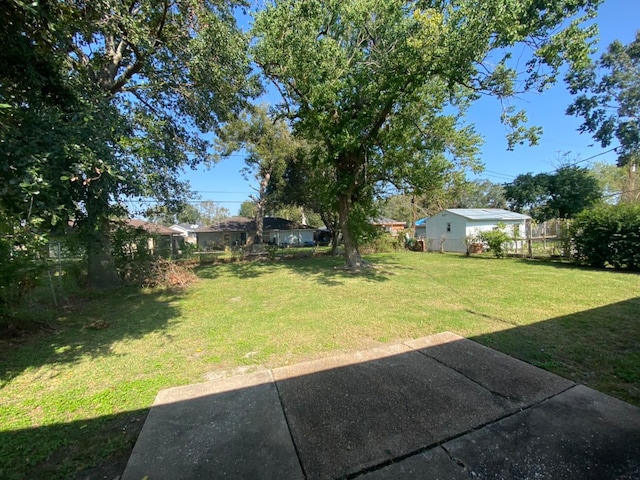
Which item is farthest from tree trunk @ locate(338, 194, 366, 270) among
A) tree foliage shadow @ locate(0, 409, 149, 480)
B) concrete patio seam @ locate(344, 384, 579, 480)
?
tree foliage shadow @ locate(0, 409, 149, 480)

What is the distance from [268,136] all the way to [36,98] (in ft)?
64.8

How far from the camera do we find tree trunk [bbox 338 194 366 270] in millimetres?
11750

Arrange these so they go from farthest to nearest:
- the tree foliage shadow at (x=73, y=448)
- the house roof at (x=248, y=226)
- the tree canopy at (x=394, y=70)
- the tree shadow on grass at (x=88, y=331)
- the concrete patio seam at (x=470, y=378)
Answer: the house roof at (x=248, y=226)
the tree canopy at (x=394, y=70)
the tree shadow on grass at (x=88, y=331)
the concrete patio seam at (x=470, y=378)
the tree foliage shadow at (x=73, y=448)

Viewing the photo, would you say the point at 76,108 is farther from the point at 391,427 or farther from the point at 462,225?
the point at 462,225

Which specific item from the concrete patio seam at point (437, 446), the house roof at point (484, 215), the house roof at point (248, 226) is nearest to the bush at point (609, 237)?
the house roof at point (484, 215)

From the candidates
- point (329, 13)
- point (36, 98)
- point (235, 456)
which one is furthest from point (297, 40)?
point (235, 456)

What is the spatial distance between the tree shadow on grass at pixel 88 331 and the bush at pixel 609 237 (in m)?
13.8

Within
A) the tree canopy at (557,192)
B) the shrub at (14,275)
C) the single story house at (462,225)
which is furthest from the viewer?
the tree canopy at (557,192)

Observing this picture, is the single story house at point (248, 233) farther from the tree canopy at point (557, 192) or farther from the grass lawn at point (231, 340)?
the grass lawn at point (231, 340)

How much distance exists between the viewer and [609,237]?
32.9ft

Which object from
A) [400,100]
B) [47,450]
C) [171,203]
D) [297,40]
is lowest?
[47,450]

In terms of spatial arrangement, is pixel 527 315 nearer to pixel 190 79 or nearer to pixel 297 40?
pixel 297 40

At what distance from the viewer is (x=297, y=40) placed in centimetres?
801

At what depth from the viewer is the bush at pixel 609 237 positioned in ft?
31.0
